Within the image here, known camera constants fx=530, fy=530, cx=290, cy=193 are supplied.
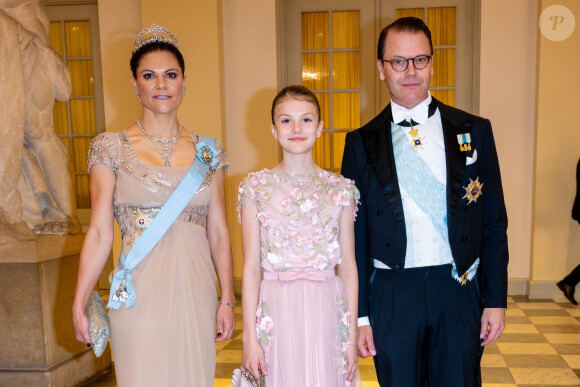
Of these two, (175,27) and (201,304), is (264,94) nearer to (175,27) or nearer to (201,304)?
(175,27)

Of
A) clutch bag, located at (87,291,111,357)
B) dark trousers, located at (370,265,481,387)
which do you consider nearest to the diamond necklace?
clutch bag, located at (87,291,111,357)

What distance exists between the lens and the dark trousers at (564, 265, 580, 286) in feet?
16.2

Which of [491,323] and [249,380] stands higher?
[491,323]

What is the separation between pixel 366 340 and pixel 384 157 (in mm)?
631

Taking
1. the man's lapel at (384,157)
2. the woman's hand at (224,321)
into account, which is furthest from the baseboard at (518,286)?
the woman's hand at (224,321)

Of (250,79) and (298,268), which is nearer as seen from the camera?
(298,268)

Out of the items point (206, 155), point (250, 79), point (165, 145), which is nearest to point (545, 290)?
point (250, 79)

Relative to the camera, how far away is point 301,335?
179 centimetres

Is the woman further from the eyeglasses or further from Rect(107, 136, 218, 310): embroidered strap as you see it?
the eyeglasses

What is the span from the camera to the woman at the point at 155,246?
1.74 metres

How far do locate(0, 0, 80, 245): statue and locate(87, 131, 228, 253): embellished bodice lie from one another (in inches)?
57.8

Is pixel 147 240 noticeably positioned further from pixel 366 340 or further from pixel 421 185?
→ pixel 421 185

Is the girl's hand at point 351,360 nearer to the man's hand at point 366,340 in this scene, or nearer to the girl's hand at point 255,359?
the man's hand at point 366,340

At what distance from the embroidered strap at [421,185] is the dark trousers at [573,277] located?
3.88 metres
